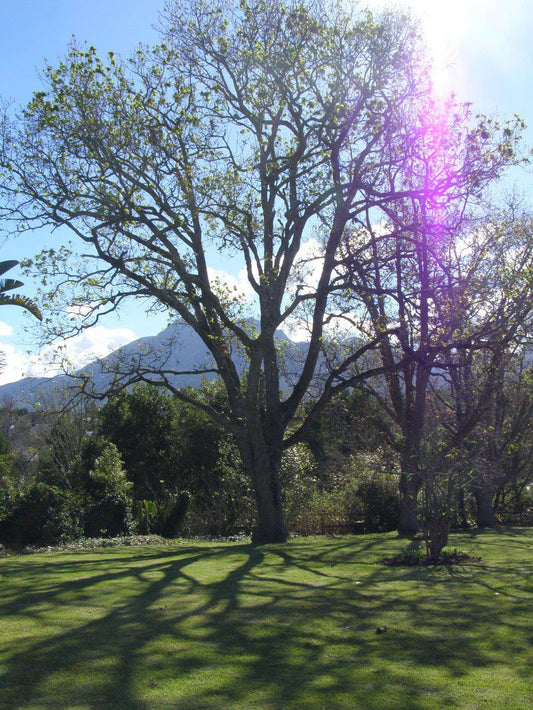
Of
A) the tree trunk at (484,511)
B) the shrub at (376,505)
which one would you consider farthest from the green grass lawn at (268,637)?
the tree trunk at (484,511)

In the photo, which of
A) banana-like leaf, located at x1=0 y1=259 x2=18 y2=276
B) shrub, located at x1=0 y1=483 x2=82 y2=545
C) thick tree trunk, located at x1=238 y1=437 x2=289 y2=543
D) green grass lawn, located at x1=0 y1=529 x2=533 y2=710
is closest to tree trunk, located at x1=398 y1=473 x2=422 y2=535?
thick tree trunk, located at x1=238 y1=437 x2=289 y2=543

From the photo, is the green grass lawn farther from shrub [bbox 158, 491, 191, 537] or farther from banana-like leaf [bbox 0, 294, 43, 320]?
shrub [bbox 158, 491, 191, 537]

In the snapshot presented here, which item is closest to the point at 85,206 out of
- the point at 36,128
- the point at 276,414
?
the point at 36,128

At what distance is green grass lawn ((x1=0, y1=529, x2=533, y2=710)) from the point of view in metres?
4.55

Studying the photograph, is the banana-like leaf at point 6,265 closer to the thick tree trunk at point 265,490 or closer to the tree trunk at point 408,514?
the thick tree trunk at point 265,490

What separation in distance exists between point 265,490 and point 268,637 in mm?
9654

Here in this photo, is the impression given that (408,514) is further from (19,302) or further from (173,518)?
(19,302)

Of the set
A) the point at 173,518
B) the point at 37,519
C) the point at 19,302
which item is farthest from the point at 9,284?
the point at 173,518

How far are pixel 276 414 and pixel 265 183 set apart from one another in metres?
5.69

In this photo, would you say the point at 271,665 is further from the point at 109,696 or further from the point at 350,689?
the point at 109,696

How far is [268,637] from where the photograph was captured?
6055 mm

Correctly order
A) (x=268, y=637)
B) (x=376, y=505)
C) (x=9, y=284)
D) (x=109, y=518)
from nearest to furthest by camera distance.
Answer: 1. (x=268, y=637)
2. (x=9, y=284)
3. (x=109, y=518)
4. (x=376, y=505)

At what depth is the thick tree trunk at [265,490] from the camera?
15523 millimetres

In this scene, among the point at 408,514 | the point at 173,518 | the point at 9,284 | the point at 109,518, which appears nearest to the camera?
the point at 9,284
